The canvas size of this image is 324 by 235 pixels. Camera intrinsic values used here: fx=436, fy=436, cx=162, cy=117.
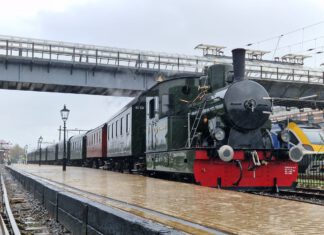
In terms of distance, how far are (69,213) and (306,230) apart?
451cm

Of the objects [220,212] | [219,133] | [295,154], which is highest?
[219,133]

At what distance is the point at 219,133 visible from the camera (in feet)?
37.8

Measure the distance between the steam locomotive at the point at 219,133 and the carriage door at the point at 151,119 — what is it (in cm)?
3

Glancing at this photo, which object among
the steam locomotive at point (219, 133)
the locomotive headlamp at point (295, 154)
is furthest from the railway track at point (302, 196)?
the locomotive headlamp at point (295, 154)

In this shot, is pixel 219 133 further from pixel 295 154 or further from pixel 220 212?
pixel 220 212

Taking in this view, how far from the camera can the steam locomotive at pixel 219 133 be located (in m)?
11.4

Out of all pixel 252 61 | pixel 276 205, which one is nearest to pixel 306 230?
pixel 276 205

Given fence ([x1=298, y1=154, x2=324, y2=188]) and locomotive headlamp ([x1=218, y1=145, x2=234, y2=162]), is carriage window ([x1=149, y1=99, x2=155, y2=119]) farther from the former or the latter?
fence ([x1=298, y1=154, x2=324, y2=188])

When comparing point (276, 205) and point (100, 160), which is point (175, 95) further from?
point (100, 160)

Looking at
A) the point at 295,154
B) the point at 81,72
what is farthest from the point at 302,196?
the point at 81,72

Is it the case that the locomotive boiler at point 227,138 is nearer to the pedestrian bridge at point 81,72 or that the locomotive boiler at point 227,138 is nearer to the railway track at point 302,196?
the railway track at point 302,196

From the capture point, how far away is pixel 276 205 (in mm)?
6836

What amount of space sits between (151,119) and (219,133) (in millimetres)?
3666

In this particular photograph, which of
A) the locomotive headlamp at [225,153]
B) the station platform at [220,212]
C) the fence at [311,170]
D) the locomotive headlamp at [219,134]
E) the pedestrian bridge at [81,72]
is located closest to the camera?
the station platform at [220,212]
